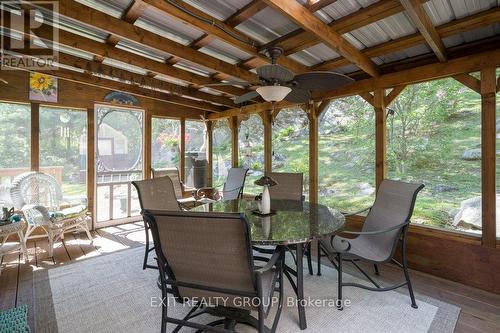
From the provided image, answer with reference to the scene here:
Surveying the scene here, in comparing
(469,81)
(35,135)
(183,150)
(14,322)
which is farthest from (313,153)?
(35,135)

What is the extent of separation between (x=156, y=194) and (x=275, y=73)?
6.46 ft

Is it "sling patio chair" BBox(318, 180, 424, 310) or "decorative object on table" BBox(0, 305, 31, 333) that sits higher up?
"sling patio chair" BBox(318, 180, 424, 310)

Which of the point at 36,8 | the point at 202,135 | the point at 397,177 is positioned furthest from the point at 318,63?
the point at 202,135

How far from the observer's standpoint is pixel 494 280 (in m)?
2.51

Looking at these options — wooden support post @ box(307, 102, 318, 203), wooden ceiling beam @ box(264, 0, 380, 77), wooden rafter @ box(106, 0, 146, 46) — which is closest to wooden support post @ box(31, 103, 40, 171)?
wooden rafter @ box(106, 0, 146, 46)

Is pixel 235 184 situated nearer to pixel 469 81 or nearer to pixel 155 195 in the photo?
pixel 155 195

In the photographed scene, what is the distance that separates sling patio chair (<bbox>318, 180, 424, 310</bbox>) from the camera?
7.43 feet

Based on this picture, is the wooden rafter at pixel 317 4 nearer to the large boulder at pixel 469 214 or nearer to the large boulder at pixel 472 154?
the large boulder at pixel 472 154

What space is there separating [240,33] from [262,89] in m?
0.82

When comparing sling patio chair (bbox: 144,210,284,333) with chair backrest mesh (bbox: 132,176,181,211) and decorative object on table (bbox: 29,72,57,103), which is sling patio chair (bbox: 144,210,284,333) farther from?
decorative object on table (bbox: 29,72,57,103)

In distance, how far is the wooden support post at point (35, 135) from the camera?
408cm

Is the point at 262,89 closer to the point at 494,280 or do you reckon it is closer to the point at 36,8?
the point at 36,8

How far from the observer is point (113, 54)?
10.0ft

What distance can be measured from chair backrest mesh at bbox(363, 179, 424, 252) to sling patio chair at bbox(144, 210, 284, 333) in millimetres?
1474
